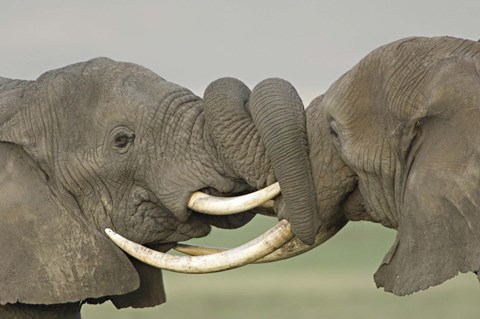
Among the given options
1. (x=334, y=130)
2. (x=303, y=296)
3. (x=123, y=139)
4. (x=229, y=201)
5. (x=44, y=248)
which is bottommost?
(x=303, y=296)

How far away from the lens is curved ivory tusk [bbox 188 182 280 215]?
8195 mm

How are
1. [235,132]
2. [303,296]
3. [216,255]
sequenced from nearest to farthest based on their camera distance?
[235,132], [216,255], [303,296]

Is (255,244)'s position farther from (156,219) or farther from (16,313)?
(16,313)

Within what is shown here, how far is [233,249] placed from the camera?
8.40 m

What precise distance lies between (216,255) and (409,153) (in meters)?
1.19

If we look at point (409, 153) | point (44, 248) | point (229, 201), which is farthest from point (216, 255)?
point (409, 153)

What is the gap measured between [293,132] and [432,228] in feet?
2.88

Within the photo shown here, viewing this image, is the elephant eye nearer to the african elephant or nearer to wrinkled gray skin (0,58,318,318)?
wrinkled gray skin (0,58,318,318)

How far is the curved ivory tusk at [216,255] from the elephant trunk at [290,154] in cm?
12

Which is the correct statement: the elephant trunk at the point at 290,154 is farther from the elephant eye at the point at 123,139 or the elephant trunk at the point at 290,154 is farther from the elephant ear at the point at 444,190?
the elephant eye at the point at 123,139

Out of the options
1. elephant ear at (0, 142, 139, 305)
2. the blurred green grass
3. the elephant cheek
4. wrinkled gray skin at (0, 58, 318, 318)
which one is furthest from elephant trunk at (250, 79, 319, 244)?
the blurred green grass

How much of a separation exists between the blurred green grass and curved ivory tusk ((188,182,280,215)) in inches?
232

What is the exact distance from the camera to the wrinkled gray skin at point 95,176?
8.59 meters

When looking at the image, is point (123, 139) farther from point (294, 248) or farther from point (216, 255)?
point (294, 248)
